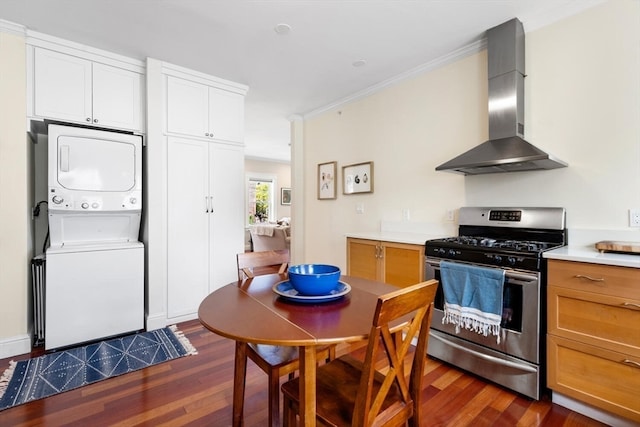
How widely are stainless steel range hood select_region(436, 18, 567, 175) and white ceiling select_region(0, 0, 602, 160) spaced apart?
131 millimetres

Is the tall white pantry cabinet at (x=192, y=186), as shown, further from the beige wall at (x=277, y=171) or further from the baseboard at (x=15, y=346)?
the beige wall at (x=277, y=171)

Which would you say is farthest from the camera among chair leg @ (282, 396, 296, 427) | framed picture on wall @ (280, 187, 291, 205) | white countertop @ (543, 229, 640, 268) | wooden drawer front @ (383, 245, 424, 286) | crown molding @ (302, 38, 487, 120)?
framed picture on wall @ (280, 187, 291, 205)

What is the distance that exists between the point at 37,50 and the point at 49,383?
254cm

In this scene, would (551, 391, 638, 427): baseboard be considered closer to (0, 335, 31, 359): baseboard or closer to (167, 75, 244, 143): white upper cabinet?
(167, 75, 244, 143): white upper cabinet

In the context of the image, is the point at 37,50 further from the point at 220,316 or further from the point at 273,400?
the point at 273,400

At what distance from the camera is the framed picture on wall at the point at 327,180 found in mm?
4043

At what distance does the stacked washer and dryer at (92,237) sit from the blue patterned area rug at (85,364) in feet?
0.52

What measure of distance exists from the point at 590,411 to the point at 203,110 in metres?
3.82

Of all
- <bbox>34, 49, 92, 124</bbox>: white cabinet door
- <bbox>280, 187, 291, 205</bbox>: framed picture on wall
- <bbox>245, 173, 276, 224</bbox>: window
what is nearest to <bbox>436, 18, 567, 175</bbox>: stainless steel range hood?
<bbox>34, 49, 92, 124</bbox>: white cabinet door

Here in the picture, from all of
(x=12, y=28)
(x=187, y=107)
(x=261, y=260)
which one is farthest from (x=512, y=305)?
(x=12, y=28)

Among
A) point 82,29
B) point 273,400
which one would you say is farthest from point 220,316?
point 82,29

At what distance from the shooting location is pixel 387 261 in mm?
2627

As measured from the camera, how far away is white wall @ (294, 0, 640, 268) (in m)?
1.91

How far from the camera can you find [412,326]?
109cm
